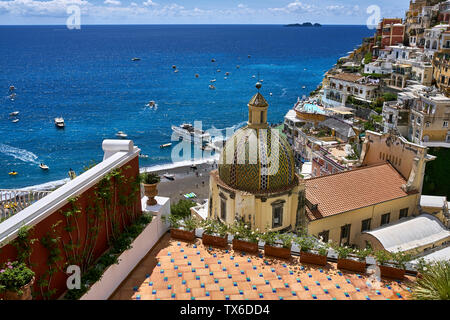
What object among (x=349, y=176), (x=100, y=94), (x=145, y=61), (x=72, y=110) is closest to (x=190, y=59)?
(x=145, y=61)

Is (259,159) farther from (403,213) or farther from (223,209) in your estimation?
(403,213)

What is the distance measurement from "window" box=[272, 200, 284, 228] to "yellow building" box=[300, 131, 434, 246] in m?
1.39

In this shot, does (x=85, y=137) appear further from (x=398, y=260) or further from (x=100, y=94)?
(x=398, y=260)

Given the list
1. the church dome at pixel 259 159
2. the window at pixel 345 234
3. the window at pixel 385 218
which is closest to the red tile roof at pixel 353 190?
the window at pixel 385 218

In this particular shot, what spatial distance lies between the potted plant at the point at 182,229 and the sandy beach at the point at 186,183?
33776 millimetres

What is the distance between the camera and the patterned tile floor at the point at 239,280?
1019cm

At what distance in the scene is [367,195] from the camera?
2400cm

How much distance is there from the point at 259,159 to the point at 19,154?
179 ft

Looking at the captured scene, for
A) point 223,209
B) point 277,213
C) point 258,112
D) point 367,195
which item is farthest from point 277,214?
point 367,195

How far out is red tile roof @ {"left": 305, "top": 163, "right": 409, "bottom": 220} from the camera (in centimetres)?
2273

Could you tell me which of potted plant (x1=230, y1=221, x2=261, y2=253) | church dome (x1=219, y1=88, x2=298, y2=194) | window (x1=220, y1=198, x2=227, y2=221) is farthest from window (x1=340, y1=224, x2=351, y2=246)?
potted plant (x1=230, y1=221, x2=261, y2=253)

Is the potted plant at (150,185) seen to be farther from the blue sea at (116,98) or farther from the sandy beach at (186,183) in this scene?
the blue sea at (116,98)

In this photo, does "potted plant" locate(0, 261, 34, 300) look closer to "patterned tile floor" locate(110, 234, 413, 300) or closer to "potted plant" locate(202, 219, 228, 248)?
"patterned tile floor" locate(110, 234, 413, 300)

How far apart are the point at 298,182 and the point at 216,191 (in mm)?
4409
